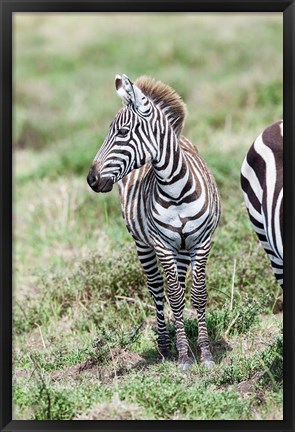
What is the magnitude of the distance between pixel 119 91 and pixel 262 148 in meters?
0.93

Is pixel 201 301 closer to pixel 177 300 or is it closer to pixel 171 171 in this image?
pixel 177 300

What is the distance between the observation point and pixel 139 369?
5.53 m

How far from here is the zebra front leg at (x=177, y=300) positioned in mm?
5340

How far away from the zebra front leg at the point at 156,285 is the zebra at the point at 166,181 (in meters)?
0.23

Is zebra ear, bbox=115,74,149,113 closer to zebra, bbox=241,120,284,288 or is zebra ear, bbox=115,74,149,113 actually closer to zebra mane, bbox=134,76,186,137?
zebra mane, bbox=134,76,186,137

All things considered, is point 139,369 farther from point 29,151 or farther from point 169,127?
point 29,151

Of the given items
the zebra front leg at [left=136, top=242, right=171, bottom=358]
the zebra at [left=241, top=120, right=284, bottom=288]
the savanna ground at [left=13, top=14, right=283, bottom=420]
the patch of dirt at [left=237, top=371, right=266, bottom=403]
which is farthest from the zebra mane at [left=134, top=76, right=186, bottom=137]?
the patch of dirt at [left=237, top=371, right=266, bottom=403]

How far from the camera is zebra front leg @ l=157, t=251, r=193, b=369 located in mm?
5340

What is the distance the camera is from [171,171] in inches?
206

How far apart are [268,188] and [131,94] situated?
Result: 3.25 feet

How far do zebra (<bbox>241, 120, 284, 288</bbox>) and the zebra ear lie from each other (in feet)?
2.43

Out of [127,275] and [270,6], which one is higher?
[270,6]
